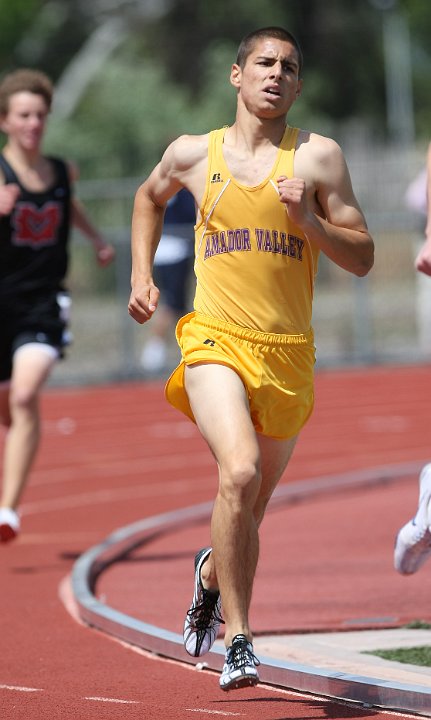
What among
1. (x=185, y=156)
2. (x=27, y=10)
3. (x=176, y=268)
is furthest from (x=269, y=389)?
(x=27, y=10)

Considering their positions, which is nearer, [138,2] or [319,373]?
[319,373]

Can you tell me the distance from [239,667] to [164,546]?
4.35m

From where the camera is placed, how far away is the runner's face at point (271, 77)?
5.91 m

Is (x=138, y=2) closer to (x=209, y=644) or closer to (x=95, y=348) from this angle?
(x=95, y=348)

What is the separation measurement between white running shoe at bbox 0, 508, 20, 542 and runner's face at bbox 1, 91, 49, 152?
217cm

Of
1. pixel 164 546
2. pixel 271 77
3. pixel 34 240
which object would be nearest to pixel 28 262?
pixel 34 240

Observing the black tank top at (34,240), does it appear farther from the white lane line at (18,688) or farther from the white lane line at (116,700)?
the white lane line at (116,700)

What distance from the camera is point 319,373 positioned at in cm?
2105

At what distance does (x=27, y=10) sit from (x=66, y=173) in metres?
46.4

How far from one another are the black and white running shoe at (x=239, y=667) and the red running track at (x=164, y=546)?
0.15m

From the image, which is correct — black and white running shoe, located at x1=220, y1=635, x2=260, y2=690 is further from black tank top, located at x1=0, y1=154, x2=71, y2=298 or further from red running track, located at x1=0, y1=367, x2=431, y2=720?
black tank top, located at x1=0, y1=154, x2=71, y2=298

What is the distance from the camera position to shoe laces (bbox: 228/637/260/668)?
5.41m

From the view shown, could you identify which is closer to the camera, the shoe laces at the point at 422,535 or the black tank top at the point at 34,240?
the shoe laces at the point at 422,535

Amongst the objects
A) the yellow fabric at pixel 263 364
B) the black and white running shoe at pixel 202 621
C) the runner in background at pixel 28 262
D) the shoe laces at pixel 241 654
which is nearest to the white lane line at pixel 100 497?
the runner in background at pixel 28 262
